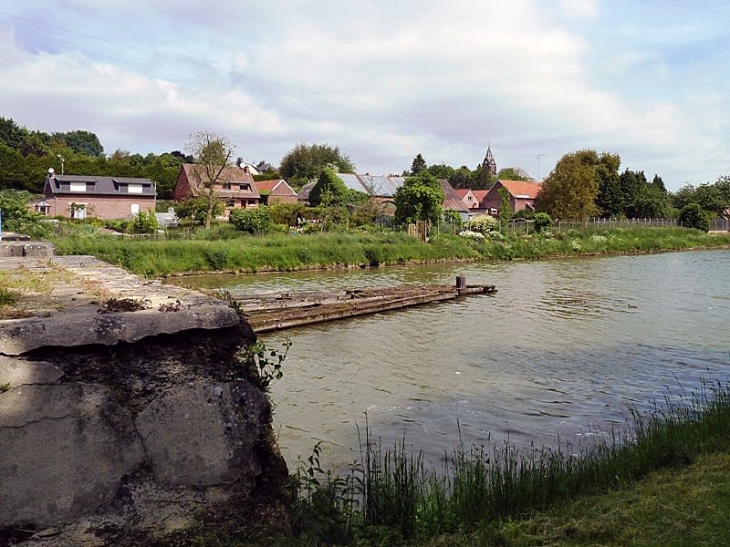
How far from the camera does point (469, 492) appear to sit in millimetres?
5098

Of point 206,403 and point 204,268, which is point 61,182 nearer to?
point 204,268

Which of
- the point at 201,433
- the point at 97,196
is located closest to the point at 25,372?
the point at 201,433

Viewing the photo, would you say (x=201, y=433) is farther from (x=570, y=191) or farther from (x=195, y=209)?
(x=570, y=191)

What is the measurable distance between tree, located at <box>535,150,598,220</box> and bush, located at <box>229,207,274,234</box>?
33.3m

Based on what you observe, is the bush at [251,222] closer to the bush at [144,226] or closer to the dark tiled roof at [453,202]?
the bush at [144,226]

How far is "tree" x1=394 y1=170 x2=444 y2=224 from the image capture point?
42.8m

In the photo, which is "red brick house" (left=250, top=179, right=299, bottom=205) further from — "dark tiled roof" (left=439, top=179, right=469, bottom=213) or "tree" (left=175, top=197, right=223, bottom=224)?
"tree" (left=175, top=197, right=223, bottom=224)

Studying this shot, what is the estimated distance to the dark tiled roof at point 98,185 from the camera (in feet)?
188

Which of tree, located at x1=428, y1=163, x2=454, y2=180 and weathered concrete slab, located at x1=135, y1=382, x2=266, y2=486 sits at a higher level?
tree, located at x1=428, y1=163, x2=454, y2=180

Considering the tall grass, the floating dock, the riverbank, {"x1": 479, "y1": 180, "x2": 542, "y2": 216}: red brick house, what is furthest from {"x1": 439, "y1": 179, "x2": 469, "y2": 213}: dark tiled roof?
the riverbank

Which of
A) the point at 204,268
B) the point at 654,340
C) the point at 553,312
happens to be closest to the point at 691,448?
the point at 654,340

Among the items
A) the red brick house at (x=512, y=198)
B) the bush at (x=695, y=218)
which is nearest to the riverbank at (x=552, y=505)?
the bush at (x=695, y=218)

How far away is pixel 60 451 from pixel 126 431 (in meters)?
0.39

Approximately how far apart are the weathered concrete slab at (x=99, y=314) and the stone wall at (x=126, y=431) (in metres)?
0.01
